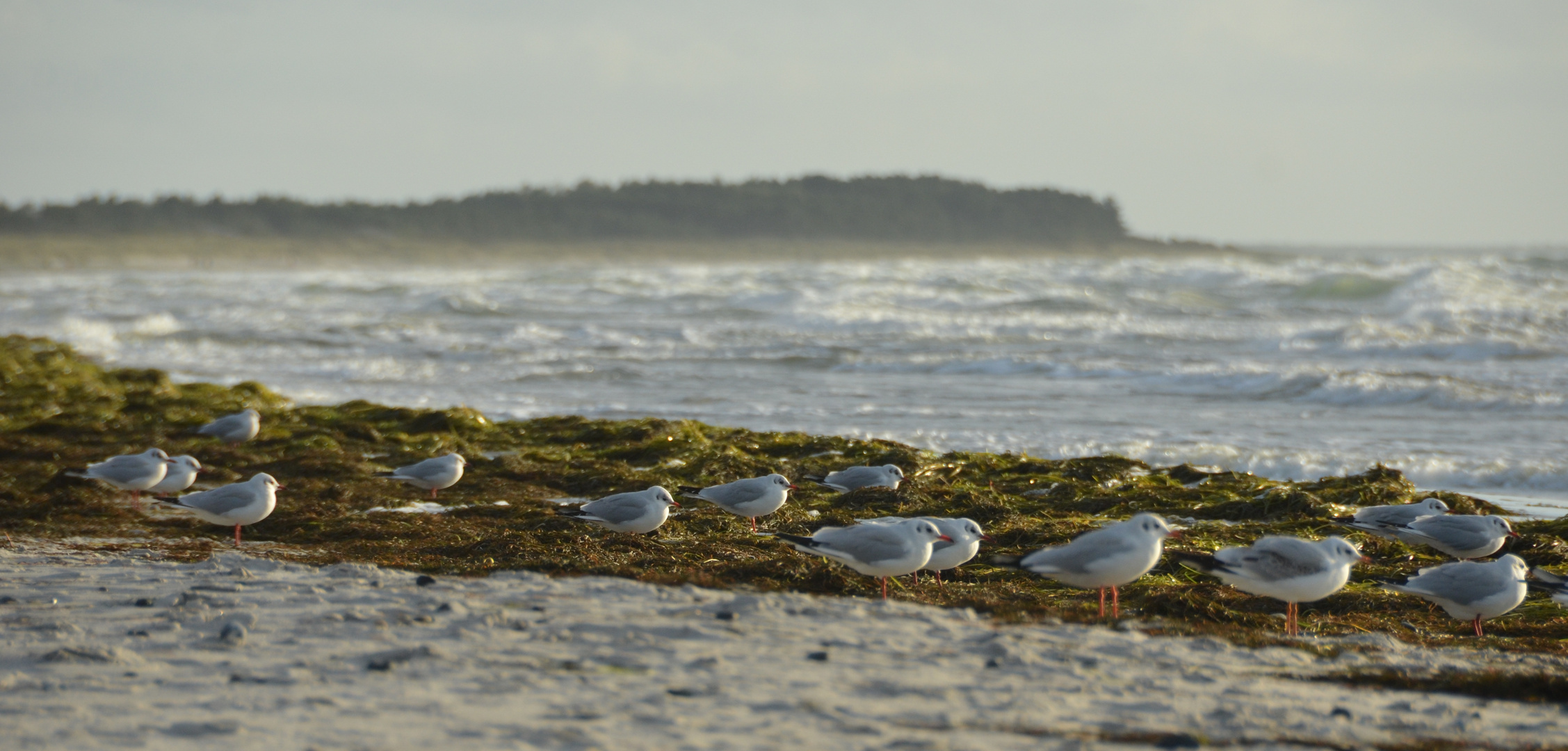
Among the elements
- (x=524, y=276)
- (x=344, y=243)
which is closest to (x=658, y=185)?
(x=344, y=243)

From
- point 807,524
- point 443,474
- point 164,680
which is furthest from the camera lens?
point 443,474

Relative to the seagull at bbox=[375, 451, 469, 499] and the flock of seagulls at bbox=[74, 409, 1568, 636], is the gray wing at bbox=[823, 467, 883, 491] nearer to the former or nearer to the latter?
the flock of seagulls at bbox=[74, 409, 1568, 636]

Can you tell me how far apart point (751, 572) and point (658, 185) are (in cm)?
8057

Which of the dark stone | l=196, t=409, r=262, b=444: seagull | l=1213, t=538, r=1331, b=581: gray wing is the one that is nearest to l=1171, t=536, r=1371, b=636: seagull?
l=1213, t=538, r=1331, b=581: gray wing

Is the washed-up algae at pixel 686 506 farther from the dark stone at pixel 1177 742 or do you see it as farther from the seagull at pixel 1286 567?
the dark stone at pixel 1177 742

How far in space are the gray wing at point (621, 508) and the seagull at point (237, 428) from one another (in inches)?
163

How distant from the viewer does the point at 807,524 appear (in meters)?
6.55

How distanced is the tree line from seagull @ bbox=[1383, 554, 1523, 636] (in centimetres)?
6522

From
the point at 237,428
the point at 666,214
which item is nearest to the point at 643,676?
the point at 237,428

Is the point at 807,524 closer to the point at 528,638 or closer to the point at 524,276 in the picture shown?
the point at 528,638

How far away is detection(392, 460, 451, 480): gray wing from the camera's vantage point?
722 centimetres

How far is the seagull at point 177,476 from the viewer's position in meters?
6.92

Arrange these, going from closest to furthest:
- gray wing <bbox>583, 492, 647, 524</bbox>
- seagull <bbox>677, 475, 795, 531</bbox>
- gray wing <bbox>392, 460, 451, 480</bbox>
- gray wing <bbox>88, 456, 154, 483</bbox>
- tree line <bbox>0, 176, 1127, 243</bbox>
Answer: gray wing <bbox>583, 492, 647, 524</bbox>
seagull <bbox>677, 475, 795, 531</bbox>
gray wing <bbox>88, 456, 154, 483</bbox>
gray wing <bbox>392, 460, 451, 480</bbox>
tree line <bbox>0, 176, 1127, 243</bbox>

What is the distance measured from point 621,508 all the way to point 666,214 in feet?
241
